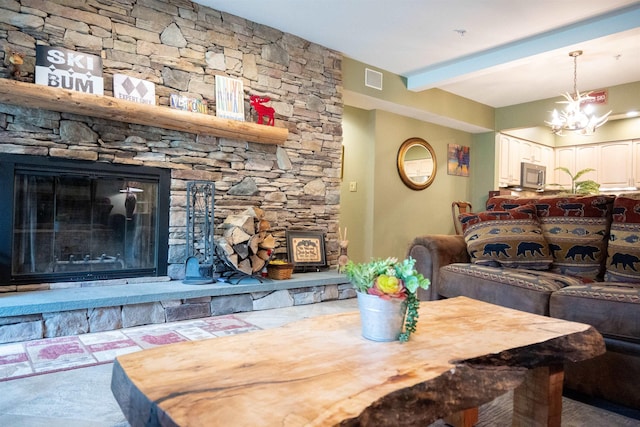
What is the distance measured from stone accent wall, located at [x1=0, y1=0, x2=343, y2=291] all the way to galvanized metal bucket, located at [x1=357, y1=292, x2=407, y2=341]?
8.27ft

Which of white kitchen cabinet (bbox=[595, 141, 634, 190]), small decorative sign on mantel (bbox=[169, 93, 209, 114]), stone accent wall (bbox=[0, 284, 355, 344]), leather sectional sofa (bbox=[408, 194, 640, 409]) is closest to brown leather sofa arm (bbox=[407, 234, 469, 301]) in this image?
leather sectional sofa (bbox=[408, 194, 640, 409])

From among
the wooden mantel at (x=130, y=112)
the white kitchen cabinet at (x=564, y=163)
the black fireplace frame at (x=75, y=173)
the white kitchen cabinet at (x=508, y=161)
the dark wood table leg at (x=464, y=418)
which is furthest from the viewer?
the white kitchen cabinet at (x=564, y=163)

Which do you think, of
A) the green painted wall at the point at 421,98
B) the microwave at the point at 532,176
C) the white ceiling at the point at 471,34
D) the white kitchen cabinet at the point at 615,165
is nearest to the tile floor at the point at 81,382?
the white ceiling at the point at 471,34

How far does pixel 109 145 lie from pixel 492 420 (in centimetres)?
295

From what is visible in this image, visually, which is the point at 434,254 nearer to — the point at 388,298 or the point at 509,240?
the point at 509,240

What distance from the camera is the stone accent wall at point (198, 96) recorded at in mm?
2854

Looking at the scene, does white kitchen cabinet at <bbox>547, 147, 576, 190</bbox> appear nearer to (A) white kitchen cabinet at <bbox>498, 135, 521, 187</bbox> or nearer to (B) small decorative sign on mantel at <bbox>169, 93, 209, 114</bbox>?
(A) white kitchen cabinet at <bbox>498, 135, 521, 187</bbox>

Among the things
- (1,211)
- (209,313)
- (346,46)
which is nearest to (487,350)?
(209,313)

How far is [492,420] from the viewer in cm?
174

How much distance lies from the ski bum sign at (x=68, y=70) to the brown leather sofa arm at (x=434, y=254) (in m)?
2.50

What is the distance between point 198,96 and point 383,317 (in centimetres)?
284

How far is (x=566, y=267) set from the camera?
105 inches

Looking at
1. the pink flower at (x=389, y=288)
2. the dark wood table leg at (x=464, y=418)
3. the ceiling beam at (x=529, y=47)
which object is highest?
the ceiling beam at (x=529, y=47)

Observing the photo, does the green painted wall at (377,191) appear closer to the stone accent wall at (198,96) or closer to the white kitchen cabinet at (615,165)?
the stone accent wall at (198,96)
